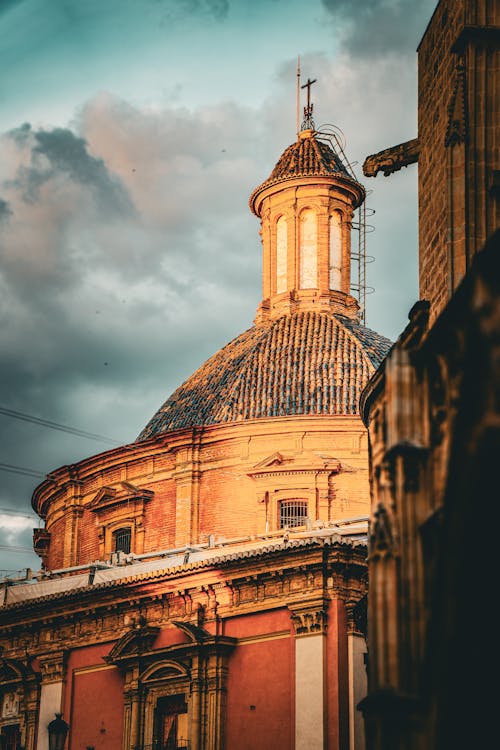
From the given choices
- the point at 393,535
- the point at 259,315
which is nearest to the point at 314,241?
the point at 259,315

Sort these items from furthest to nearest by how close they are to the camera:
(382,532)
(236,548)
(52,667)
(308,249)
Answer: (308,249) < (236,548) < (52,667) < (382,532)

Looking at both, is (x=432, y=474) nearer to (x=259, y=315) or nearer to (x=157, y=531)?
(x=157, y=531)

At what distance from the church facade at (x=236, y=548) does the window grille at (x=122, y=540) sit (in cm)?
6

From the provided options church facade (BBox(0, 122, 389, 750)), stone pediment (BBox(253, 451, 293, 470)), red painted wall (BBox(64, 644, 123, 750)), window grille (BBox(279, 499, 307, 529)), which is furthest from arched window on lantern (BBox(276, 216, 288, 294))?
red painted wall (BBox(64, 644, 123, 750))

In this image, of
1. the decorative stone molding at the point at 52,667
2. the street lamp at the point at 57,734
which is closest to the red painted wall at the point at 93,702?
the decorative stone molding at the point at 52,667

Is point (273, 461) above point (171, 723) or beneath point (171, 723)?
above

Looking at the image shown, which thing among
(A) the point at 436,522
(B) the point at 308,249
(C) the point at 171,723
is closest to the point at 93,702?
(C) the point at 171,723

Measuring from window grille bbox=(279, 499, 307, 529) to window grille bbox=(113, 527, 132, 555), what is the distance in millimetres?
4719

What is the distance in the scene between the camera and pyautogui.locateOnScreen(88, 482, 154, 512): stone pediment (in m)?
42.2

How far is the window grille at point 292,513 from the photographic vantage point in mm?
39416

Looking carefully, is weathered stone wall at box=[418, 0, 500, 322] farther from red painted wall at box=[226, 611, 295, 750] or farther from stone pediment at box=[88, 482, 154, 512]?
stone pediment at box=[88, 482, 154, 512]

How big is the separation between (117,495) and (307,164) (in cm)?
1173

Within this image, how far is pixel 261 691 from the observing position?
30797mm

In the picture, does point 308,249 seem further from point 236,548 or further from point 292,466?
point 236,548
